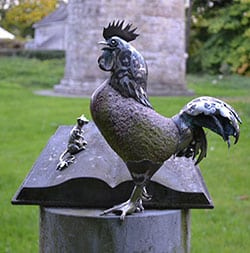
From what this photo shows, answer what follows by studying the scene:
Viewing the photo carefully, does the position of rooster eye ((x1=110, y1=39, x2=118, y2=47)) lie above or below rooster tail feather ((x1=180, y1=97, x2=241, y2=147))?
above

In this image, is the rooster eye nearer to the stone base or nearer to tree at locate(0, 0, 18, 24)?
the stone base

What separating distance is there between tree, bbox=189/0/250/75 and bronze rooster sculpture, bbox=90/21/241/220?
21160 mm

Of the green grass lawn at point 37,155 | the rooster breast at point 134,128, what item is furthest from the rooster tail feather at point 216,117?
the green grass lawn at point 37,155

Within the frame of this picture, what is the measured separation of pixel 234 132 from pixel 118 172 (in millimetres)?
544

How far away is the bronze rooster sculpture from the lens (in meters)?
2.28

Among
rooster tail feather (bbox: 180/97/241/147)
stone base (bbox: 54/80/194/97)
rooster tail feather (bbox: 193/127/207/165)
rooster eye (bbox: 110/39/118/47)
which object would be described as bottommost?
stone base (bbox: 54/80/194/97)

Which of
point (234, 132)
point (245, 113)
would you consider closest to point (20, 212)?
point (234, 132)

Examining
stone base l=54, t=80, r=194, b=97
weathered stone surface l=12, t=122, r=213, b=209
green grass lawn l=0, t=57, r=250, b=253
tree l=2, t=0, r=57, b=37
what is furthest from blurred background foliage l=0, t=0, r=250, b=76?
tree l=2, t=0, r=57, b=37

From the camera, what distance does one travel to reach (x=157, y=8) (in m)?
15.9

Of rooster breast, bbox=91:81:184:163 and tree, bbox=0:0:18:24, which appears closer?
rooster breast, bbox=91:81:184:163

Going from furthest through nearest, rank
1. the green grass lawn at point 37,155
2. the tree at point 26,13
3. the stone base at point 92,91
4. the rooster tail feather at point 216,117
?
the tree at point 26,13
the stone base at point 92,91
the green grass lawn at point 37,155
the rooster tail feather at point 216,117

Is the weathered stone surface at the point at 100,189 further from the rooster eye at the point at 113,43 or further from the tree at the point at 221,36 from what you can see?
the tree at the point at 221,36

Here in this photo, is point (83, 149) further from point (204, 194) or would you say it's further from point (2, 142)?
point (2, 142)

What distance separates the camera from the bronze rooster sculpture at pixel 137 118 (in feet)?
7.48
